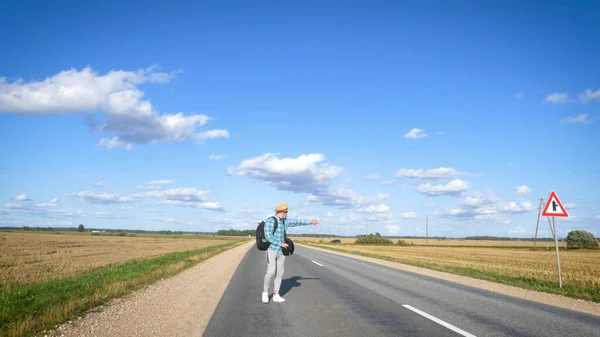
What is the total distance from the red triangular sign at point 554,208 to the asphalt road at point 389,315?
4.24m

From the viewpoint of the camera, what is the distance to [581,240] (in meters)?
68.1

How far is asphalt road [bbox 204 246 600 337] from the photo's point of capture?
5.54m

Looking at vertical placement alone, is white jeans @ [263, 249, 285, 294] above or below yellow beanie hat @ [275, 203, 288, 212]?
below

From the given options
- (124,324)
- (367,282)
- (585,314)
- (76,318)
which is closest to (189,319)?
(124,324)

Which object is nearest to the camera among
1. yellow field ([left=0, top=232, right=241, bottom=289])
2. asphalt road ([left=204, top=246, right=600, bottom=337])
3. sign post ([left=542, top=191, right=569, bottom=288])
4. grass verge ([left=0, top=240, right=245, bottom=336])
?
asphalt road ([left=204, top=246, right=600, bottom=337])

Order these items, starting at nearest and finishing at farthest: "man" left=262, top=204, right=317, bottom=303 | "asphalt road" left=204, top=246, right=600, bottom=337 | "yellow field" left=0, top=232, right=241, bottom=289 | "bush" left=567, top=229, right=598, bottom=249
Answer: "asphalt road" left=204, top=246, right=600, bottom=337, "man" left=262, top=204, right=317, bottom=303, "yellow field" left=0, top=232, right=241, bottom=289, "bush" left=567, top=229, right=598, bottom=249

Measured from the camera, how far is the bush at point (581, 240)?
2653 inches

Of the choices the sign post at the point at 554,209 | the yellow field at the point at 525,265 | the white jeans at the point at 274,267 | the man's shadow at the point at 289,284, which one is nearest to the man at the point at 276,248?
the white jeans at the point at 274,267

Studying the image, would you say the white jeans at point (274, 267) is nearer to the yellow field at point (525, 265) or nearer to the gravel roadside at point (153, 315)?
the gravel roadside at point (153, 315)

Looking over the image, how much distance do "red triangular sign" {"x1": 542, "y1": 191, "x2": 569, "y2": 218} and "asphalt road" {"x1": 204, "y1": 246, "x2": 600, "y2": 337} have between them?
424cm

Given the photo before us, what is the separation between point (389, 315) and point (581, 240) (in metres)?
80.8

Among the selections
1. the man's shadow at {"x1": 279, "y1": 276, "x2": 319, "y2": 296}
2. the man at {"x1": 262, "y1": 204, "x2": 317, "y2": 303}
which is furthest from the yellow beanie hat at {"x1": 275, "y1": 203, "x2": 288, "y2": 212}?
the man's shadow at {"x1": 279, "y1": 276, "x2": 319, "y2": 296}

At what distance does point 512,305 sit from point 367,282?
4.45 m

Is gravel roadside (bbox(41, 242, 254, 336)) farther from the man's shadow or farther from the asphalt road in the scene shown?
the man's shadow
